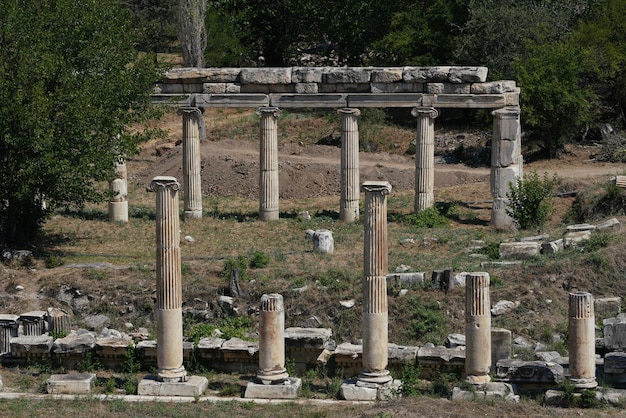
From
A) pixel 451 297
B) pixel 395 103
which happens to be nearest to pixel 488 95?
pixel 395 103

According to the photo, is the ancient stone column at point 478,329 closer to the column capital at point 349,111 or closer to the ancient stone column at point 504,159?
the ancient stone column at point 504,159

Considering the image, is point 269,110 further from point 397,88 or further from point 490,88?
point 490,88

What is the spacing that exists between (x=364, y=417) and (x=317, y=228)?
48.3ft

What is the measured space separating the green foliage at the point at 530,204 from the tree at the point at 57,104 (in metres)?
9.96

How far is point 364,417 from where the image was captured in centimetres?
2325

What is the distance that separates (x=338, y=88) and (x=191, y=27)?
16.5 m

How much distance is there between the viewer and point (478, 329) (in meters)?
25.0

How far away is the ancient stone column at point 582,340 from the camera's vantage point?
2453 centimetres

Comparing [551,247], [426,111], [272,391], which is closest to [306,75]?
[426,111]

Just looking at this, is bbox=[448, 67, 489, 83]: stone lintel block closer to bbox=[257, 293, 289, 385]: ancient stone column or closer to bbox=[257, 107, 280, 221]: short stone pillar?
bbox=[257, 107, 280, 221]: short stone pillar

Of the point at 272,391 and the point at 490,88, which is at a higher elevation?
the point at 490,88

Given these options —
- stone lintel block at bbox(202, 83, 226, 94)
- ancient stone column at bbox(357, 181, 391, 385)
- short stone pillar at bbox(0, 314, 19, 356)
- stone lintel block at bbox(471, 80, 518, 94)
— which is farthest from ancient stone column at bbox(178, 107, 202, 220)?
ancient stone column at bbox(357, 181, 391, 385)

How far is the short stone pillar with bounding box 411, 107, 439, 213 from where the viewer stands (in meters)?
38.6

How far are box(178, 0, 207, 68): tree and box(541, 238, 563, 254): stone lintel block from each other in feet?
78.0
